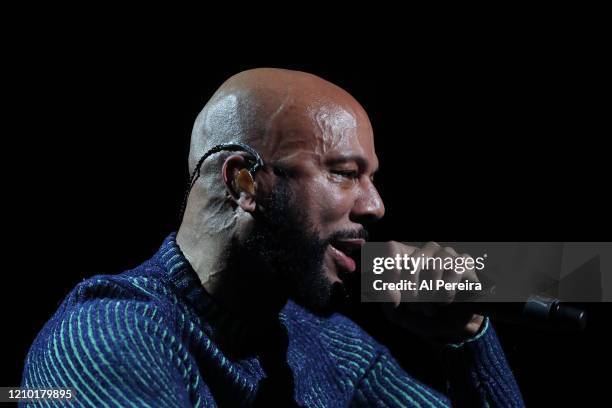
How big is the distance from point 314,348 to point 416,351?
0.77m

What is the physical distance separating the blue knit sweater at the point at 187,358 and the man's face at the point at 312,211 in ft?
0.67

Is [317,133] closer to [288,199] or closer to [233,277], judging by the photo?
[288,199]

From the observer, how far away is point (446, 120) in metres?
2.62

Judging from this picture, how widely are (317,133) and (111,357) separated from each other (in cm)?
66

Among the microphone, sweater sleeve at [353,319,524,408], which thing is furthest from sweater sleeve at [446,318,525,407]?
the microphone

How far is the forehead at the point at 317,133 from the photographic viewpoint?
5.61ft

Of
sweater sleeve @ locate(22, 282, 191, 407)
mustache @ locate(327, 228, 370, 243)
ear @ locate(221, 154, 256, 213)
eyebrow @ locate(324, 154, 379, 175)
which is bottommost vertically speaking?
sweater sleeve @ locate(22, 282, 191, 407)

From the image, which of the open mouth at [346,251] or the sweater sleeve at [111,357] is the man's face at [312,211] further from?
the sweater sleeve at [111,357]

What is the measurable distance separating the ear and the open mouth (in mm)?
207

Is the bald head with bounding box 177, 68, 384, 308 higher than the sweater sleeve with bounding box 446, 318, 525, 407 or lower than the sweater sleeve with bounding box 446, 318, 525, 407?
higher

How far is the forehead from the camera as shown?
1711mm

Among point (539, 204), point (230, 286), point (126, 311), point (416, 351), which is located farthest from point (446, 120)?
point (126, 311)

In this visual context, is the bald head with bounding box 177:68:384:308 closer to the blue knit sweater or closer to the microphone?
the blue knit sweater

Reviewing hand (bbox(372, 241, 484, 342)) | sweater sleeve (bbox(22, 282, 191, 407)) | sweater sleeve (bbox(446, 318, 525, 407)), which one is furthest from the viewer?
sweater sleeve (bbox(446, 318, 525, 407))
